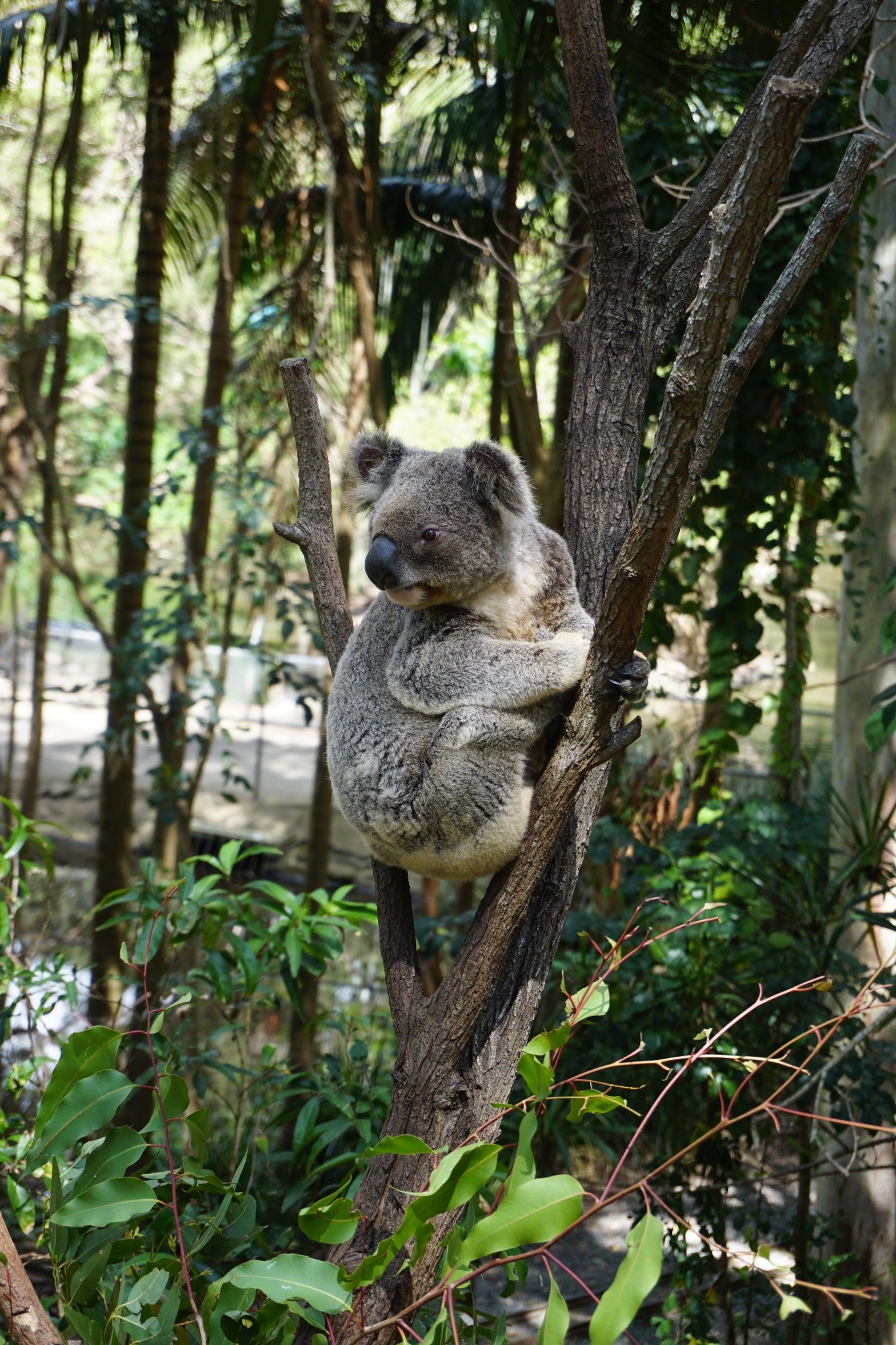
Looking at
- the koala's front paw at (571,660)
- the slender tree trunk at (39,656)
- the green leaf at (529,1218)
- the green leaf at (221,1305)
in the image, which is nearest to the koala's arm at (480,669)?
the koala's front paw at (571,660)

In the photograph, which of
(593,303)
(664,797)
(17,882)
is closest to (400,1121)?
(17,882)

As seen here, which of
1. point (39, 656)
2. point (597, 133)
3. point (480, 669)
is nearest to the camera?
point (480, 669)

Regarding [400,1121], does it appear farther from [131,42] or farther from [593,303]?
[131,42]

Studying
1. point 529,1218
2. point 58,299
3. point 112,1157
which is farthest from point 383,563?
point 58,299

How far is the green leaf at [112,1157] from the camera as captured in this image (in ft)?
4.99

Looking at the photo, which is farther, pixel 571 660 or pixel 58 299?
pixel 58 299

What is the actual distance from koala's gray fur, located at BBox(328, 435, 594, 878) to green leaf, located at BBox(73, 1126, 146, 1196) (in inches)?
31.0

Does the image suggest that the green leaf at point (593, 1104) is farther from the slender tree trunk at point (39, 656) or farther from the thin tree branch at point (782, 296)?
the slender tree trunk at point (39, 656)

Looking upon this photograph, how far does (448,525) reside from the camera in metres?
2.08

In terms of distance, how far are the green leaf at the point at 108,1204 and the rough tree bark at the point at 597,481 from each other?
367 mm

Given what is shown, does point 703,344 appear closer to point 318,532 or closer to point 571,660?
point 571,660

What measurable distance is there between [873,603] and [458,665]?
8.82 feet

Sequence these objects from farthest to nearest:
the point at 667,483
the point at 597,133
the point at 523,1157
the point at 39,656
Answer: the point at 39,656, the point at 597,133, the point at 667,483, the point at 523,1157

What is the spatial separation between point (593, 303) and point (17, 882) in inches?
76.6
